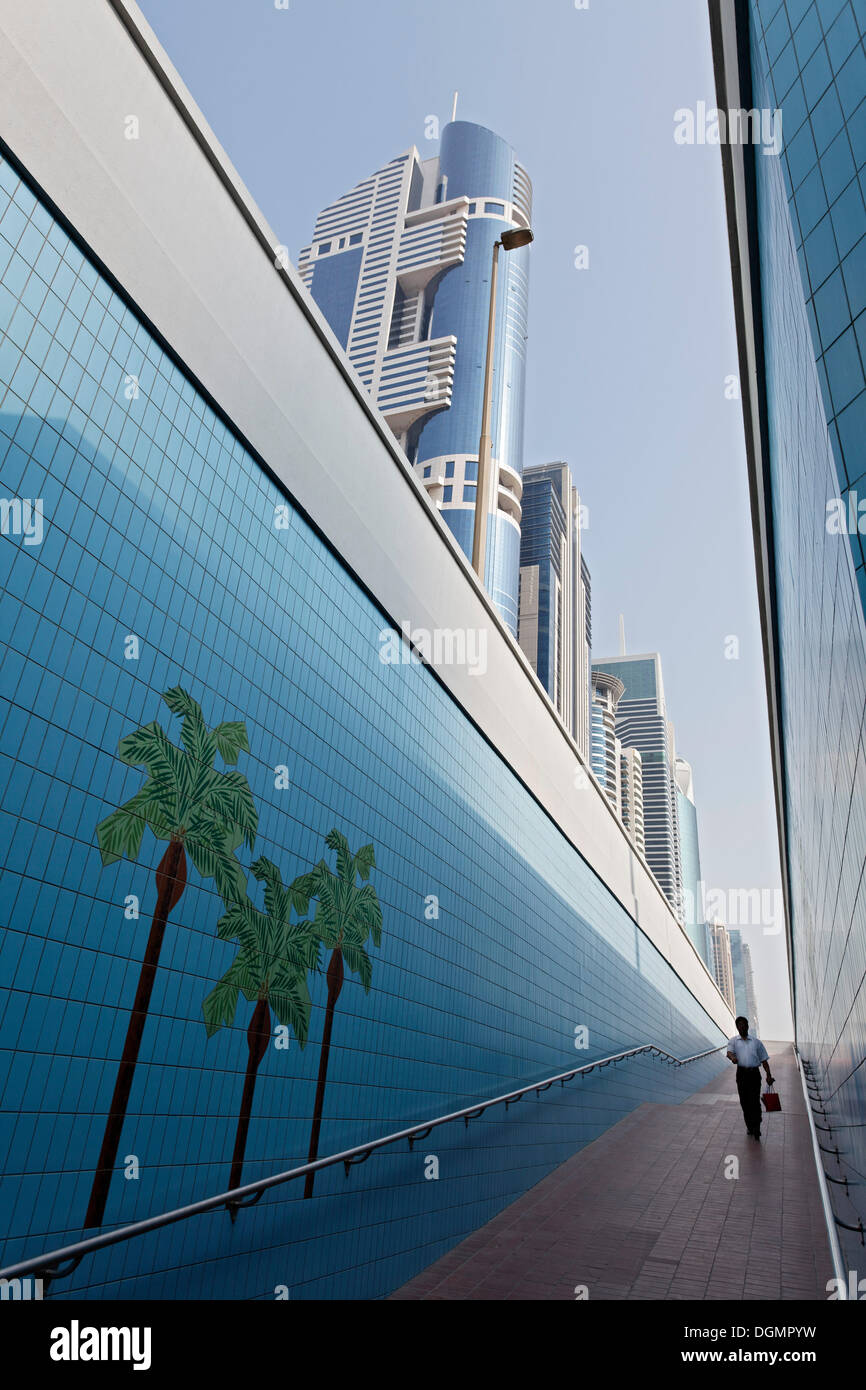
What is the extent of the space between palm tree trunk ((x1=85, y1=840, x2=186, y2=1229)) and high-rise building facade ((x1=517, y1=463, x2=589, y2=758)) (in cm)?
9404

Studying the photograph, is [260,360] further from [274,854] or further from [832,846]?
[832,846]

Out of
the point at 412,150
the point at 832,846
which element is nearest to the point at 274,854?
the point at 832,846

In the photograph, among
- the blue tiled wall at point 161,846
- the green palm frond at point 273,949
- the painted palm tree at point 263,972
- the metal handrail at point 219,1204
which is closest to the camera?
the metal handrail at point 219,1204

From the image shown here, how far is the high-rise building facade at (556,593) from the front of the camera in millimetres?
105562

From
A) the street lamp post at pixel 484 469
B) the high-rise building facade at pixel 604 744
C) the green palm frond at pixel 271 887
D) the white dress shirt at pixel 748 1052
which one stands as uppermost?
the high-rise building facade at pixel 604 744

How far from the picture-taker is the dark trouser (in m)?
10.2

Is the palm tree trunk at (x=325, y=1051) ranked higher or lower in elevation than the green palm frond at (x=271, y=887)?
lower

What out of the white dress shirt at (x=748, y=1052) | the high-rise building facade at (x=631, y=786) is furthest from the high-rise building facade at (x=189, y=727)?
the high-rise building facade at (x=631, y=786)

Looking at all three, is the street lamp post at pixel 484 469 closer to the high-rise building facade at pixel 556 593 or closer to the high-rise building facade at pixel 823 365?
the high-rise building facade at pixel 823 365

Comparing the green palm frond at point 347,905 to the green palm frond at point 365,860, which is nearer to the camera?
the green palm frond at point 347,905

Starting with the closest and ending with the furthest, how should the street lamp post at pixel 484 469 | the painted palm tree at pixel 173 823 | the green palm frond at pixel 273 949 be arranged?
1. the painted palm tree at pixel 173 823
2. the green palm frond at pixel 273 949
3. the street lamp post at pixel 484 469

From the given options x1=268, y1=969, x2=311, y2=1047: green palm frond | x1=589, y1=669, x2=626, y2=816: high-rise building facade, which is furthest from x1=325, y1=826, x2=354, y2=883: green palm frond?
x1=589, y1=669, x2=626, y2=816: high-rise building facade

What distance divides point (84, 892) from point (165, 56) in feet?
15.5

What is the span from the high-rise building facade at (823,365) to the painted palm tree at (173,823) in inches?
135
